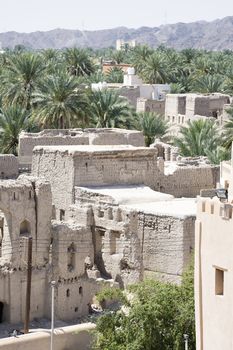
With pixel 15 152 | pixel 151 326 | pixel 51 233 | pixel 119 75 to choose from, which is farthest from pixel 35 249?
pixel 119 75

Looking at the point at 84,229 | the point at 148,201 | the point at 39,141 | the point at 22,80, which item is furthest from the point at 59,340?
the point at 22,80

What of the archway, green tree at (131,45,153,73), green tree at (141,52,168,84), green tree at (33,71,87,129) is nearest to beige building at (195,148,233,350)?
the archway

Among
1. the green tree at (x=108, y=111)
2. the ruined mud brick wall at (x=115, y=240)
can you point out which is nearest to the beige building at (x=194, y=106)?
the green tree at (x=108, y=111)

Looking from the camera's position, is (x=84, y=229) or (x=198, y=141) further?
(x=198, y=141)

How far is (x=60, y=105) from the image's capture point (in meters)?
41.2

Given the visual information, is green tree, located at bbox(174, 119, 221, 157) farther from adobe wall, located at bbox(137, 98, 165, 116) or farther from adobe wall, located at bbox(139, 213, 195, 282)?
adobe wall, located at bbox(137, 98, 165, 116)

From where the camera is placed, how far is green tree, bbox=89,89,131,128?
40.9 m

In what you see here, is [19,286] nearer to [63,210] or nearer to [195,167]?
[63,210]

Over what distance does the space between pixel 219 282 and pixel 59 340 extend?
23.7ft

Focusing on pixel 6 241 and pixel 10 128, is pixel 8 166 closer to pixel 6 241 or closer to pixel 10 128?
pixel 10 128

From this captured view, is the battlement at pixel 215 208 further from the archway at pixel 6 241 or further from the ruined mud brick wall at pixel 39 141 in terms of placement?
the ruined mud brick wall at pixel 39 141

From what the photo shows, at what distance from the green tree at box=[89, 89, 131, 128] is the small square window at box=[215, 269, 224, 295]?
25507 millimetres

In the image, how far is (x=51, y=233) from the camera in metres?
24.5

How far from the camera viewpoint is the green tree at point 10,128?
123 ft
